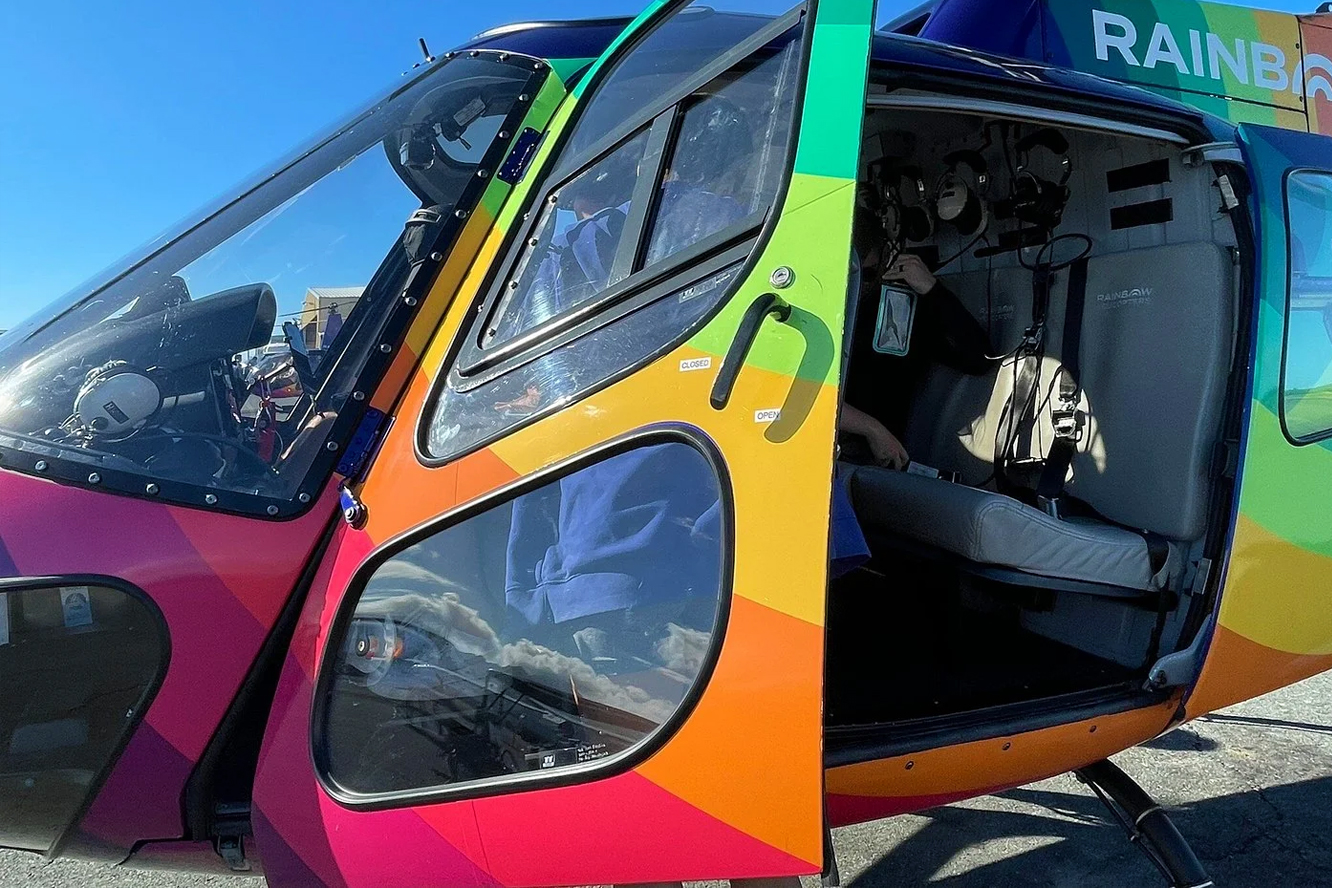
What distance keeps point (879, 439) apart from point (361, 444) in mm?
1850

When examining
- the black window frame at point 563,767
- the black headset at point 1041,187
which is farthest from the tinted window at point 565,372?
the black headset at point 1041,187

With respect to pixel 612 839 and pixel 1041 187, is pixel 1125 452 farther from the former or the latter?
pixel 612 839

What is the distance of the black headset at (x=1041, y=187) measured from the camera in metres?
2.89

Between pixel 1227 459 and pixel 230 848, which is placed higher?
pixel 1227 459

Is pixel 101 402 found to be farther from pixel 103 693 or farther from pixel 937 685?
pixel 937 685

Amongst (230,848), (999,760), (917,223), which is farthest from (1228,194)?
(230,848)

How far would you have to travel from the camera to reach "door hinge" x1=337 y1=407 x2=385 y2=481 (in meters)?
1.65

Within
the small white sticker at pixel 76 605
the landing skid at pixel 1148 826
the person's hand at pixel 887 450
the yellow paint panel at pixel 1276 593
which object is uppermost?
the person's hand at pixel 887 450

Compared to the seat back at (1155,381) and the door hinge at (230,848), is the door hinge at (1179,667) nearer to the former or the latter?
the seat back at (1155,381)

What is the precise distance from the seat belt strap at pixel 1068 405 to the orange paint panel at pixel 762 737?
1.61 meters

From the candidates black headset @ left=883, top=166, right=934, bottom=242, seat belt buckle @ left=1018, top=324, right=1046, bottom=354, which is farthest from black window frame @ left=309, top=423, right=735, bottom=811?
black headset @ left=883, top=166, right=934, bottom=242

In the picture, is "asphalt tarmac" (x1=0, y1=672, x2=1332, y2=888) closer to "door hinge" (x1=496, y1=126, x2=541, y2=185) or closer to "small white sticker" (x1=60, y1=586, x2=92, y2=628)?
"small white sticker" (x1=60, y1=586, x2=92, y2=628)

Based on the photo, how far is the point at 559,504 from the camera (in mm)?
1485

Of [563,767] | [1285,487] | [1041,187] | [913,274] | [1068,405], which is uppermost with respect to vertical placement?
[1041,187]
